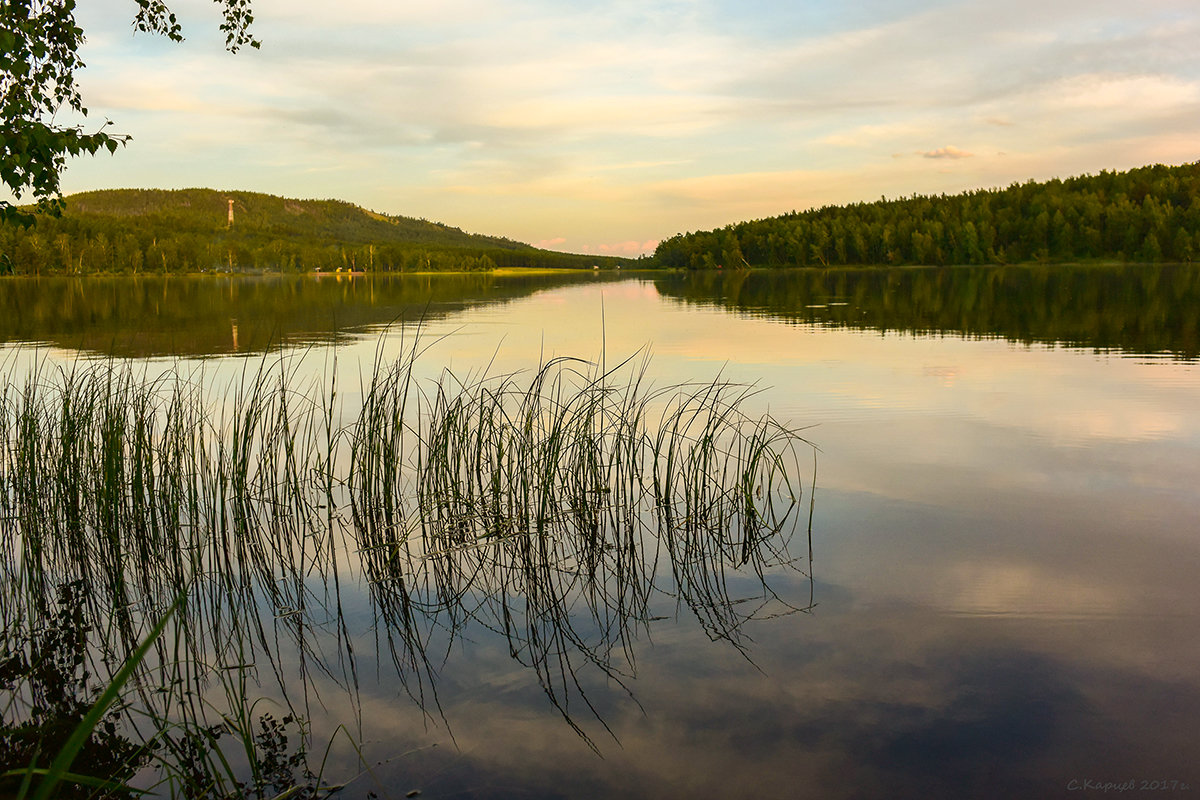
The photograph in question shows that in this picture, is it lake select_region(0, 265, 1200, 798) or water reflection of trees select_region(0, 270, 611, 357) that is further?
water reflection of trees select_region(0, 270, 611, 357)

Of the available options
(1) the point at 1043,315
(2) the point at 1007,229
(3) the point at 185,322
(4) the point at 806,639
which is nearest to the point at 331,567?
(4) the point at 806,639

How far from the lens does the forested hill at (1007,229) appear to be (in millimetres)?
122312

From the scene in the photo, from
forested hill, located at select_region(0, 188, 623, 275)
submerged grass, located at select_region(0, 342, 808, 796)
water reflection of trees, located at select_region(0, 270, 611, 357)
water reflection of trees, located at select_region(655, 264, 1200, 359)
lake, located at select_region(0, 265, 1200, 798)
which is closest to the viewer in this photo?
lake, located at select_region(0, 265, 1200, 798)

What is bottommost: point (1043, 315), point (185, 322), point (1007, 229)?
point (185, 322)

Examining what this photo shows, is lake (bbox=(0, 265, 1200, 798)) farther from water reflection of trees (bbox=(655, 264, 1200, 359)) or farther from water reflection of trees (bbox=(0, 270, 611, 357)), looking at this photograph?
water reflection of trees (bbox=(655, 264, 1200, 359))

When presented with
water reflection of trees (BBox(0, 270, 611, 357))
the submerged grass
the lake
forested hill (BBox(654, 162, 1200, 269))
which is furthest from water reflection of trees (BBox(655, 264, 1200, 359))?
forested hill (BBox(654, 162, 1200, 269))

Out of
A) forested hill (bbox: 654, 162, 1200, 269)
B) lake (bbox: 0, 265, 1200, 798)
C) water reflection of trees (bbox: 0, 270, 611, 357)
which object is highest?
forested hill (bbox: 654, 162, 1200, 269)

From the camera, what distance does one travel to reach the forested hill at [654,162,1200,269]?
122m

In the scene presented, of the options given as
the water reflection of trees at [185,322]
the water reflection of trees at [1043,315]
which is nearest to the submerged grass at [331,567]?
the water reflection of trees at [185,322]

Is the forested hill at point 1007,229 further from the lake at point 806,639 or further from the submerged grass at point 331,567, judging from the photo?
the submerged grass at point 331,567

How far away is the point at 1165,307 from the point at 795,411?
25.9 meters

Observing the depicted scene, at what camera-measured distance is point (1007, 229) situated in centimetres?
13900

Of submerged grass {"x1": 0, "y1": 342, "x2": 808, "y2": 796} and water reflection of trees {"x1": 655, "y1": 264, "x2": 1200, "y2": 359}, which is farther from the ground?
water reflection of trees {"x1": 655, "y1": 264, "x2": 1200, "y2": 359}

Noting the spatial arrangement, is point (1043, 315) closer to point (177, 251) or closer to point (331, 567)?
point (331, 567)
